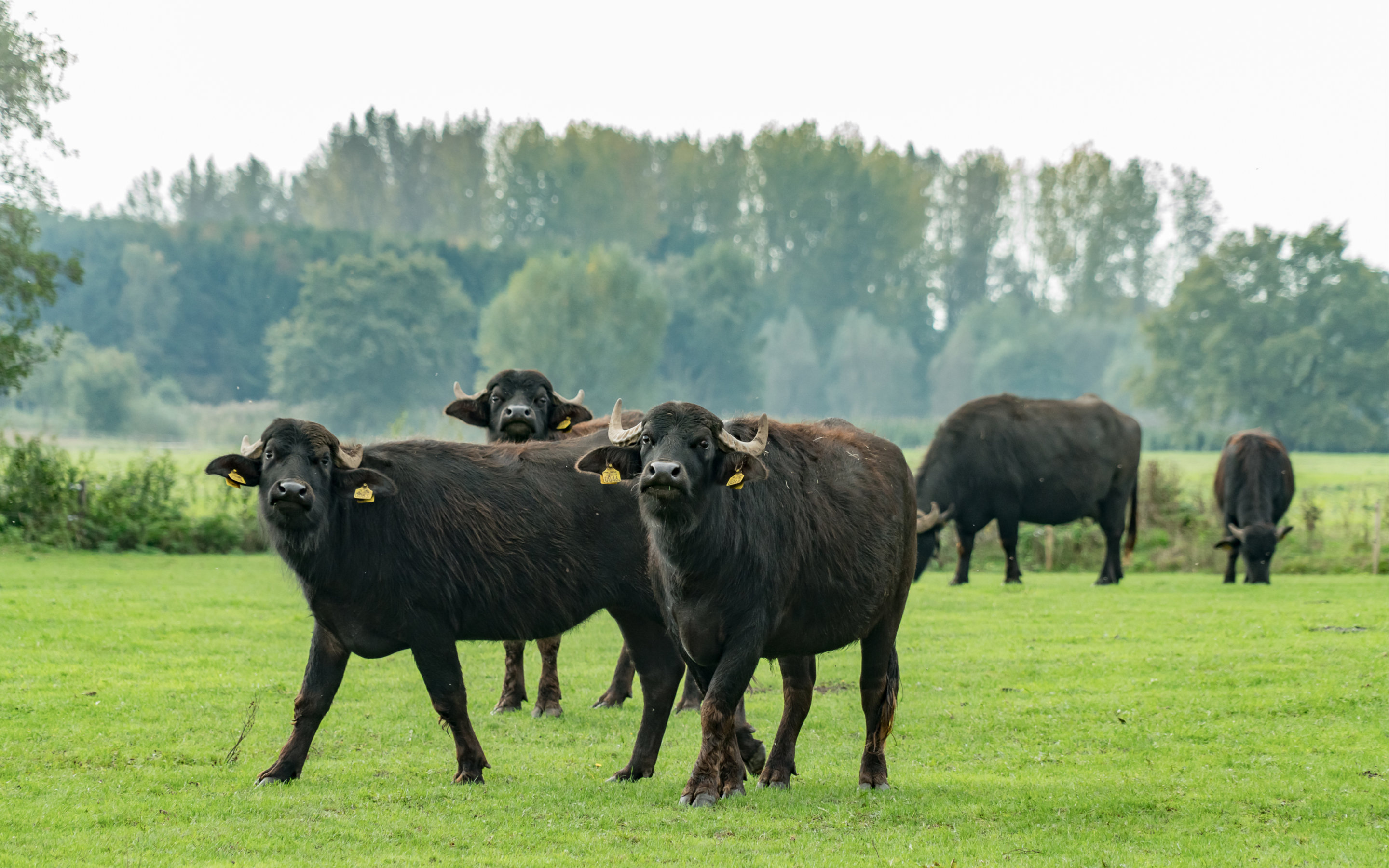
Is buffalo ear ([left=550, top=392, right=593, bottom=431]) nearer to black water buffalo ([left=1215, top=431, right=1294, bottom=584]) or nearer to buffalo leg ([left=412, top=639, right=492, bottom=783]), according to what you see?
buffalo leg ([left=412, top=639, right=492, bottom=783])

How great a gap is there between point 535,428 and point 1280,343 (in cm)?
7688

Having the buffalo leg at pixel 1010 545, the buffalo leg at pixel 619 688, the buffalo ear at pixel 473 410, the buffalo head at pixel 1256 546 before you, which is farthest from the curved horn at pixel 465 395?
the buffalo head at pixel 1256 546

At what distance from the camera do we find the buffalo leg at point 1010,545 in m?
23.5

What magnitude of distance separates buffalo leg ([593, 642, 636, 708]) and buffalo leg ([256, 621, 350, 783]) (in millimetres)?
3595

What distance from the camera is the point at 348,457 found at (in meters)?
8.91

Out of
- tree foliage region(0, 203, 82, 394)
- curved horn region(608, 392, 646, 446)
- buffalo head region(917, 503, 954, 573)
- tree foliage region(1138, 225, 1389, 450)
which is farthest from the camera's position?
tree foliage region(1138, 225, 1389, 450)

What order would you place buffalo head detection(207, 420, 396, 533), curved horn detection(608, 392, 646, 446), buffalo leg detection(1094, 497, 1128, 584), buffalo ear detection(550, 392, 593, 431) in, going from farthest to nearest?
buffalo leg detection(1094, 497, 1128, 584) < buffalo ear detection(550, 392, 593, 431) < buffalo head detection(207, 420, 396, 533) < curved horn detection(608, 392, 646, 446)

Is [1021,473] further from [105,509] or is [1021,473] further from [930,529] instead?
[105,509]

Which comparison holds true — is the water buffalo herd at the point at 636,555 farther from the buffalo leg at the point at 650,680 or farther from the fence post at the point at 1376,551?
the fence post at the point at 1376,551

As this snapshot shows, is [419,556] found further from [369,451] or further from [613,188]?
[613,188]

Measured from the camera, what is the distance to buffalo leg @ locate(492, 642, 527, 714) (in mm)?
11992

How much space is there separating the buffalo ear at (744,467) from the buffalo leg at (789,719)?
1374 millimetres

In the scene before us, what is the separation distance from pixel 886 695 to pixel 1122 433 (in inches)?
705

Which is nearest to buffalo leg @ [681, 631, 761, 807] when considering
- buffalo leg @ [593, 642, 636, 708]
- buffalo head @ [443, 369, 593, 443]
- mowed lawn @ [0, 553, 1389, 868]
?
mowed lawn @ [0, 553, 1389, 868]
